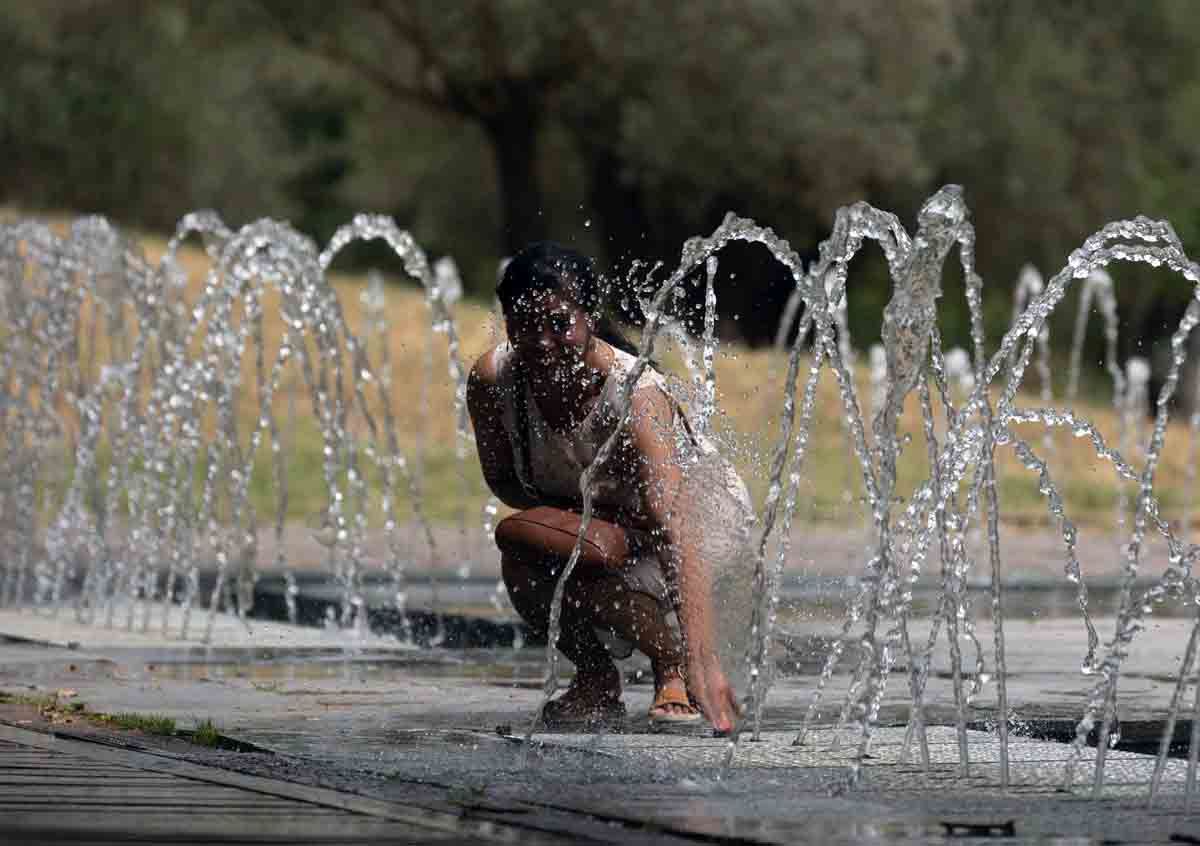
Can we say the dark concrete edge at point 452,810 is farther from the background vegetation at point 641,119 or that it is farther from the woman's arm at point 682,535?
the background vegetation at point 641,119

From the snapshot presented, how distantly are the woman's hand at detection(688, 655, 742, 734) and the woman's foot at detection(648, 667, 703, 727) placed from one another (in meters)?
0.22

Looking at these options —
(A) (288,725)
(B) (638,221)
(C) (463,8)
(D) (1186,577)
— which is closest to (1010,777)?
(D) (1186,577)

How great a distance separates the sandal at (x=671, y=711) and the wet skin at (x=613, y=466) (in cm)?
1

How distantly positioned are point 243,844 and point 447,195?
44976 millimetres

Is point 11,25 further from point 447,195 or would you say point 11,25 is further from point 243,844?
point 243,844

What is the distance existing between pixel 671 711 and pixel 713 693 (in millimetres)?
384

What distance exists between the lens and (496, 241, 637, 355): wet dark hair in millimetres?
7570

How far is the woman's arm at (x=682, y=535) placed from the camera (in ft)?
24.5

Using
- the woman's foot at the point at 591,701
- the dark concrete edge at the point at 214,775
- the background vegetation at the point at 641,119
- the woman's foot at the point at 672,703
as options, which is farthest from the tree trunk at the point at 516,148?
the dark concrete edge at the point at 214,775

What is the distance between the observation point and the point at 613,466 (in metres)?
7.83

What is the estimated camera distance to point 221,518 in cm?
2022

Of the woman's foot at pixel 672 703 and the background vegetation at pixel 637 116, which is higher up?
the background vegetation at pixel 637 116

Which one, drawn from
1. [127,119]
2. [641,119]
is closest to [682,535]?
[641,119]

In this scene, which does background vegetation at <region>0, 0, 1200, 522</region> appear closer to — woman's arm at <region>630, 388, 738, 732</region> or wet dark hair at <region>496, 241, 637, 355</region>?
wet dark hair at <region>496, 241, 637, 355</region>
